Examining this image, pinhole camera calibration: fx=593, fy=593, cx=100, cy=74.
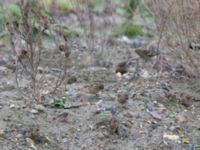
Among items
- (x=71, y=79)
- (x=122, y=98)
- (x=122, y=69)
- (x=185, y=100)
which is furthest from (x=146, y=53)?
(x=122, y=98)

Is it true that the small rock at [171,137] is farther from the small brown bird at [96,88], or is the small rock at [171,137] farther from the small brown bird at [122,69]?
the small brown bird at [122,69]

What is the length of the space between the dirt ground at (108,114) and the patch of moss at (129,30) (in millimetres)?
2201

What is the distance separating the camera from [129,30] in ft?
21.4

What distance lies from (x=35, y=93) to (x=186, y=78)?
1153 millimetres

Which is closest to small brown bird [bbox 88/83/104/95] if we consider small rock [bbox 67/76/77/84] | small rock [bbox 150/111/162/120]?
small rock [bbox 67/76/77/84]

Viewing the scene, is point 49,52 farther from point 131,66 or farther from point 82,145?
point 82,145

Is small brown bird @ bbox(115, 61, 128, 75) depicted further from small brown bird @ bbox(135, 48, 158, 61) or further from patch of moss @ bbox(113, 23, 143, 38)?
patch of moss @ bbox(113, 23, 143, 38)

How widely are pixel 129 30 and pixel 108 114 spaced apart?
130 inches

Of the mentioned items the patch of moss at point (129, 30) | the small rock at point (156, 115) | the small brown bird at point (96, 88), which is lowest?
the patch of moss at point (129, 30)

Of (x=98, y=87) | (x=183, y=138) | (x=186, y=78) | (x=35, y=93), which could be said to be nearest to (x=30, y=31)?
(x=35, y=93)

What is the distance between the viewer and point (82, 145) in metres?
3.05

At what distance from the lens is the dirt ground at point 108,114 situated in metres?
3.06

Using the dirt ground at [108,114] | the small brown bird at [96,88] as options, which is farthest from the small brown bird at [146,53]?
the small brown bird at [96,88]

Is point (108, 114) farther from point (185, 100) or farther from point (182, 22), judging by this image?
point (182, 22)
